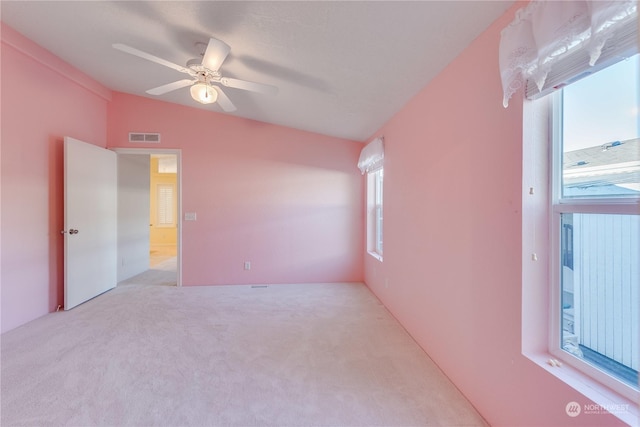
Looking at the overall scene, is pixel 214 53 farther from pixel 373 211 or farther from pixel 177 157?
pixel 373 211

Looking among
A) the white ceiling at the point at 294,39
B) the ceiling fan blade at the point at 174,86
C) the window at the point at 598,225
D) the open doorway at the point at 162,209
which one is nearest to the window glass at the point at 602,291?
the window at the point at 598,225

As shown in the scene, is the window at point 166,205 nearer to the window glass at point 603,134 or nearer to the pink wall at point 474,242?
the pink wall at point 474,242

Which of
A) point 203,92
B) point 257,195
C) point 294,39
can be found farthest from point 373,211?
point 203,92

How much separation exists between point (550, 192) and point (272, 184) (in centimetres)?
346

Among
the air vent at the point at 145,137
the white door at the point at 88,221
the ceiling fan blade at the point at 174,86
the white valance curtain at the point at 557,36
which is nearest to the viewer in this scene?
the white valance curtain at the point at 557,36

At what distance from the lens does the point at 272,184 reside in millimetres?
4176

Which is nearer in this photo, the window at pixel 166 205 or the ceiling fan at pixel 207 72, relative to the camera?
the ceiling fan at pixel 207 72

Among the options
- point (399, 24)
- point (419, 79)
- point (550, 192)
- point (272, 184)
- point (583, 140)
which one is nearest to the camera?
point (583, 140)

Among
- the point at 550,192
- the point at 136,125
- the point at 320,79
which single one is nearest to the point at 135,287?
the point at 136,125

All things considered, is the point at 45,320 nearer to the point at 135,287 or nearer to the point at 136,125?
the point at 135,287

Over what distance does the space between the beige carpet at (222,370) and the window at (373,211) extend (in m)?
1.16

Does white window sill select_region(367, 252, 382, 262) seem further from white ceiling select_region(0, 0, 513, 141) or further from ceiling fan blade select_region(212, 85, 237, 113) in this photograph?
ceiling fan blade select_region(212, 85, 237, 113)

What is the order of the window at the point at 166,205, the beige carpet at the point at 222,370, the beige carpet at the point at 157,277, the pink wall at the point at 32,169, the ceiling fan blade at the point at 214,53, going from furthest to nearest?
the window at the point at 166,205, the beige carpet at the point at 157,277, the pink wall at the point at 32,169, the ceiling fan blade at the point at 214,53, the beige carpet at the point at 222,370

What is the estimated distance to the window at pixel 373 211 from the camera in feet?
13.1
